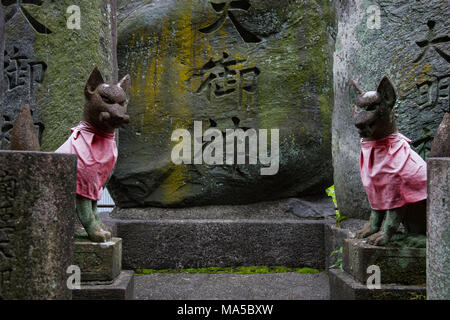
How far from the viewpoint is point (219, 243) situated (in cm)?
440

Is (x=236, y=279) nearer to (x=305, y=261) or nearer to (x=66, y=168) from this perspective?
(x=305, y=261)

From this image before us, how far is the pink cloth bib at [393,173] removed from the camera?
2.74 m

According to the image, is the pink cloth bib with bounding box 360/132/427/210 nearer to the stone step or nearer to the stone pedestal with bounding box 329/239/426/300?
the stone pedestal with bounding box 329/239/426/300

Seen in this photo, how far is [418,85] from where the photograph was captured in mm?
3324

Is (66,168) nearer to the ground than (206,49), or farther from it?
nearer to the ground

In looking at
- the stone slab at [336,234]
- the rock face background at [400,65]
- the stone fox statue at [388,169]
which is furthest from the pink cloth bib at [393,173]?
the stone slab at [336,234]

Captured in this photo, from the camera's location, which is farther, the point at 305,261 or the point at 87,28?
the point at 305,261

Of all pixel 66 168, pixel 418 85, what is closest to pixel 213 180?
pixel 418 85

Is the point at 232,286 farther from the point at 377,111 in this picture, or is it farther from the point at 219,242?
the point at 377,111

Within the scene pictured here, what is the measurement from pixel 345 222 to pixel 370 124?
1282 mm

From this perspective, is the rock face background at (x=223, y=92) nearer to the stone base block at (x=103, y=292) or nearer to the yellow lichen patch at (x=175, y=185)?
the yellow lichen patch at (x=175, y=185)

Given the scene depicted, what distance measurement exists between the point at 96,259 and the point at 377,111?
1987 millimetres

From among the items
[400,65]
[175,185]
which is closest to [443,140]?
[400,65]

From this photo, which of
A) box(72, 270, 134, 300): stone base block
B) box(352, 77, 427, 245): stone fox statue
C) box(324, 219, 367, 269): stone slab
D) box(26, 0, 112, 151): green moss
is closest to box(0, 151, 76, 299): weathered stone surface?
box(72, 270, 134, 300): stone base block
